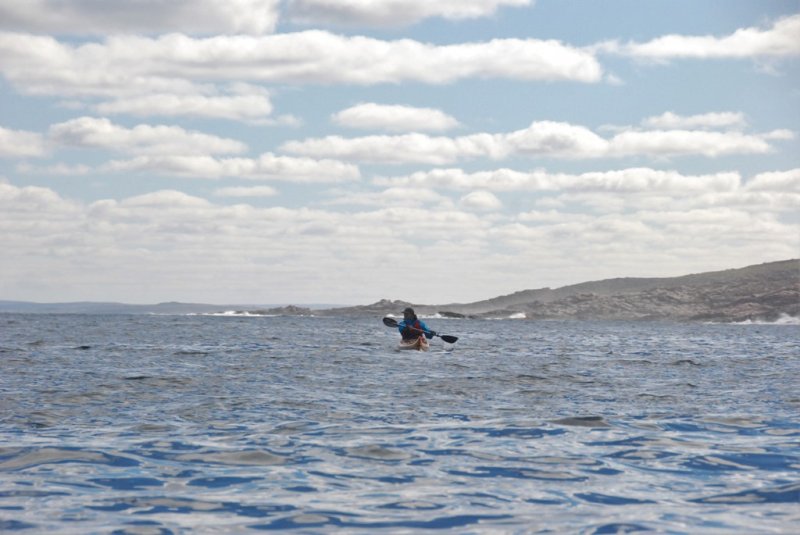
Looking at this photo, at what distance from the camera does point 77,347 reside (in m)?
46.5

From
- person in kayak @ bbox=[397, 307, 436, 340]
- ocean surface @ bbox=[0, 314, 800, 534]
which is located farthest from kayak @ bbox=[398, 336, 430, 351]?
ocean surface @ bbox=[0, 314, 800, 534]

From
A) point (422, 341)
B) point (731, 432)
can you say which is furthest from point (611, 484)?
point (422, 341)

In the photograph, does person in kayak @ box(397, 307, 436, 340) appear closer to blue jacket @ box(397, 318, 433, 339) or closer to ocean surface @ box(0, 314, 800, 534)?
blue jacket @ box(397, 318, 433, 339)

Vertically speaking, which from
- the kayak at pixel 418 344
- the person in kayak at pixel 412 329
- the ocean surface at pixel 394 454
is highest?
the person in kayak at pixel 412 329

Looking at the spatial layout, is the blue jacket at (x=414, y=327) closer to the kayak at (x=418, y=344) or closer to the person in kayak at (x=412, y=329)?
the person in kayak at (x=412, y=329)

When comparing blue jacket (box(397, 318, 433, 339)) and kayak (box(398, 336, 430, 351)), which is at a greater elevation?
blue jacket (box(397, 318, 433, 339))

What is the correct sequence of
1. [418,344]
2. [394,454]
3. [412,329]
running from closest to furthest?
[394,454]
[412,329]
[418,344]

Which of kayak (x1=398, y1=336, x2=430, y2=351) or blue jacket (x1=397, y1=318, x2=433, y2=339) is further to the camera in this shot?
kayak (x1=398, y1=336, x2=430, y2=351)

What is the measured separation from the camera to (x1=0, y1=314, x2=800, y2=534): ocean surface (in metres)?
10.3

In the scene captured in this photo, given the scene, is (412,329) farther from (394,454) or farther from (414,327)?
(394,454)

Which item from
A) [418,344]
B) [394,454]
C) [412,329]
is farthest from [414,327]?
[394,454]

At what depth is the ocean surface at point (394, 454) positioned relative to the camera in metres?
10.3

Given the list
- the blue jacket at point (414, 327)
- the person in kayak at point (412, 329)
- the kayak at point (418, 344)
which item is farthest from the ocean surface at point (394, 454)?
the kayak at point (418, 344)

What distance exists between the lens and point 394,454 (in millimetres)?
14305
